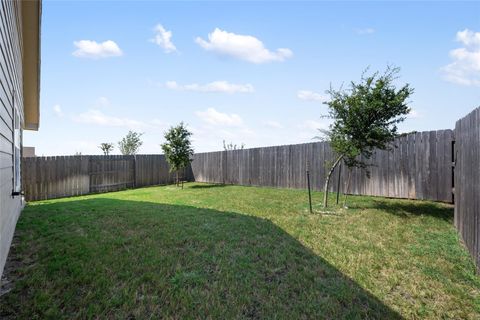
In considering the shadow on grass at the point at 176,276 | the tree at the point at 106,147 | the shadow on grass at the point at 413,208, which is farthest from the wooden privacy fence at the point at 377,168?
the tree at the point at 106,147

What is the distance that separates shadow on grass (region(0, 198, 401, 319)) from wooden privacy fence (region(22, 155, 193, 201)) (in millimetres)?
7835

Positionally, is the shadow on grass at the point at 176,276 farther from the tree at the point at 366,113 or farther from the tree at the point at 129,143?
the tree at the point at 129,143

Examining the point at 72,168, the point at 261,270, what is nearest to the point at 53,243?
the point at 261,270

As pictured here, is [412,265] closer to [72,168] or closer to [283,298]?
[283,298]

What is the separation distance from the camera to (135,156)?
17000 millimetres

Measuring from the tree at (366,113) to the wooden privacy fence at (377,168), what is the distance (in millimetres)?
962

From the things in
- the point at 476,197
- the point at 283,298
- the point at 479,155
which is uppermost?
the point at 479,155

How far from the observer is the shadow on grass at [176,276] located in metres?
2.75

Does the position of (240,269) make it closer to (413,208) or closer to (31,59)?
(413,208)

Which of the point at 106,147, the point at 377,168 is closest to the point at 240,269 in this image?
the point at 377,168

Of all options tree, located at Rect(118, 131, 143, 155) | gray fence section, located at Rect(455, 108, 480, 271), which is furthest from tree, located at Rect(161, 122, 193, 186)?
tree, located at Rect(118, 131, 143, 155)

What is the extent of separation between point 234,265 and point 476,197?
11.0 ft

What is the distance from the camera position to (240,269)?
367 centimetres

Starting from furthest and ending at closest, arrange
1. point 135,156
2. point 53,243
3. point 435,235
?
1. point 135,156
2. point 435,235
3. point 53,243
